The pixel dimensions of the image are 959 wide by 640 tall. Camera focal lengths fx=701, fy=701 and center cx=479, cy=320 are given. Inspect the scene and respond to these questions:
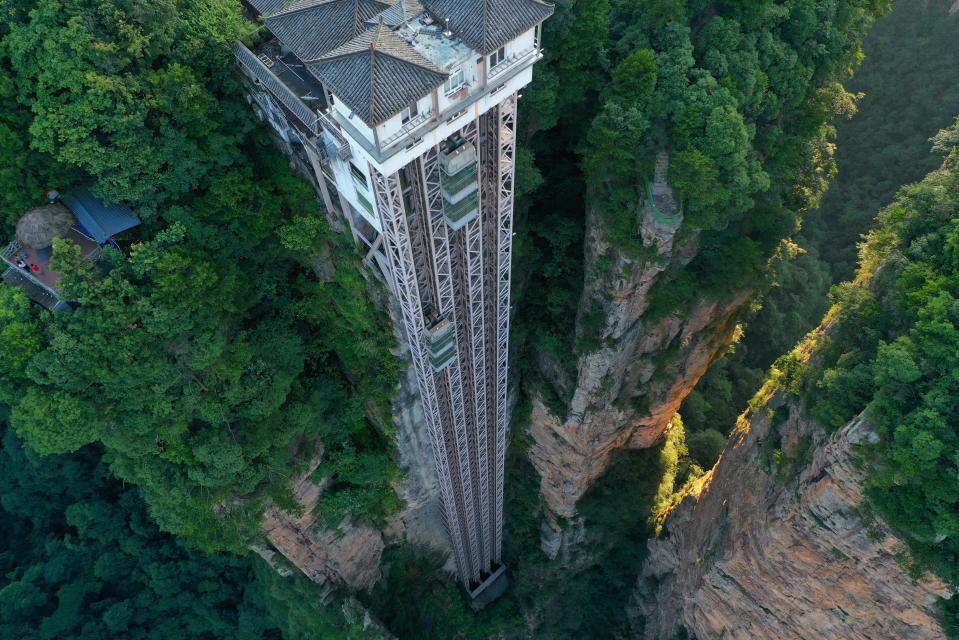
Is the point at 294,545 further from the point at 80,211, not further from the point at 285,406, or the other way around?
the point at 80,211

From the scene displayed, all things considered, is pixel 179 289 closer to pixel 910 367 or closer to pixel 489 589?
pixel 910 367

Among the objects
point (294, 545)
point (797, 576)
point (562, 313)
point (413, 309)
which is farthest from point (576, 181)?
point (294, 545)

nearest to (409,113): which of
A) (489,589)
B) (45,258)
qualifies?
(45,258)

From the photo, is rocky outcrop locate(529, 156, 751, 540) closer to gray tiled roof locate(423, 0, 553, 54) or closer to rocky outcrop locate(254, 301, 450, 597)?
rocky outcrop locate(254, 301, 450, 597)

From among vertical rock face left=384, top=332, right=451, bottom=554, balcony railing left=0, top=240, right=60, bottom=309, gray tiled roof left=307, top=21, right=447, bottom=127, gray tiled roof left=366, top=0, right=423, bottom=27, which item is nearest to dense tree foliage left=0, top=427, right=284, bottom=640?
vertical rock face left=384, top=332, right=451, bottom=554

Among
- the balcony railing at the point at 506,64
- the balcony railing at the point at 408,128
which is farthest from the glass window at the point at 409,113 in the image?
the balcony railing at the point at 506,64

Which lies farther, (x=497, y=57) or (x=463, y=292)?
(x=463, y=292)

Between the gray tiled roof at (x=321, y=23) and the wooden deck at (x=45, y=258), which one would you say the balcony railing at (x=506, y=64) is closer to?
the gray tiled roof at (x=321, y=23)
